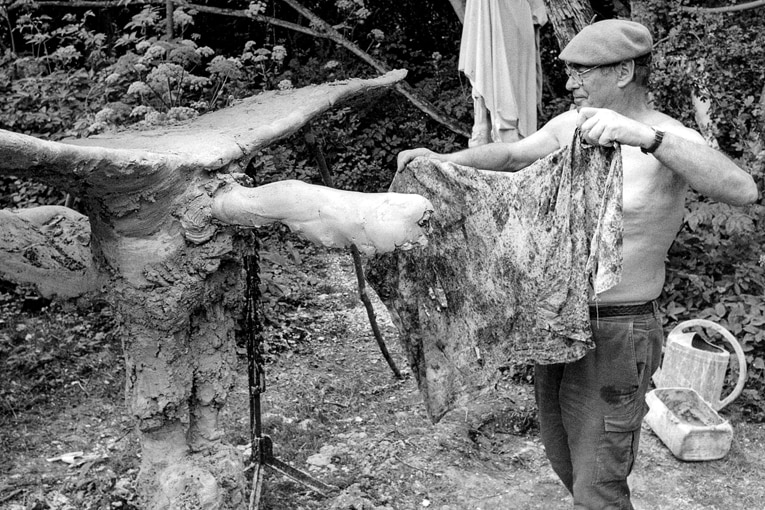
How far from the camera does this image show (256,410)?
3428 millimetres

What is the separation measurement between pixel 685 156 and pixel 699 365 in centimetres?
272

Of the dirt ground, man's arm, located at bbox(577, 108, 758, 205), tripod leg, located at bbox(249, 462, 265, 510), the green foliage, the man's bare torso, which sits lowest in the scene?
the dirt ground

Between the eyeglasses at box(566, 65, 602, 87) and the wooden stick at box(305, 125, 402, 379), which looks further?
the wooden stick at box(305, 125, 402, 379)

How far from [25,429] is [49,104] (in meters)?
3.32

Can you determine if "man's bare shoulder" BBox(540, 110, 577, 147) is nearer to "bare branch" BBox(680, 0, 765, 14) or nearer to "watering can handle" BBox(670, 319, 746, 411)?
"watering can handle" BBox(670, 319, 746, 411)

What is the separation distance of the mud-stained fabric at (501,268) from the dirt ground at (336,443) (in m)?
1.06

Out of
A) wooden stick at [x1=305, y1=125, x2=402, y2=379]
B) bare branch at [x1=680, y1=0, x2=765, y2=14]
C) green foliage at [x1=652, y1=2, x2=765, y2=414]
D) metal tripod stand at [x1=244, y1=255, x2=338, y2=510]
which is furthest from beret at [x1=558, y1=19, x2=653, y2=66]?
bare branch at [x1=680, y1=0, x2=765, y2=14]

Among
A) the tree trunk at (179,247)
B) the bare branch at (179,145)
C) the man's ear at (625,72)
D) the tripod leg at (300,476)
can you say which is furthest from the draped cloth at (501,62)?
the tripod leg at (300,476)

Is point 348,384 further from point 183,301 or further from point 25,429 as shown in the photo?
point 183,301

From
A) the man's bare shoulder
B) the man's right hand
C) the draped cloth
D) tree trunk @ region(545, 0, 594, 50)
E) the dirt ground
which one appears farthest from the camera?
tree trunk @ region(545, 0, 594, 50)

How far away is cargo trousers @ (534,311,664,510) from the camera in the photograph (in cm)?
247

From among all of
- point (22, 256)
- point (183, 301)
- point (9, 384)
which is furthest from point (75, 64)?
point (183, 301)

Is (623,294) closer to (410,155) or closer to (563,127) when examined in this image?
(563,127)

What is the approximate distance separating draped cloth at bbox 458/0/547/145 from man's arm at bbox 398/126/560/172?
1836 millimetres
